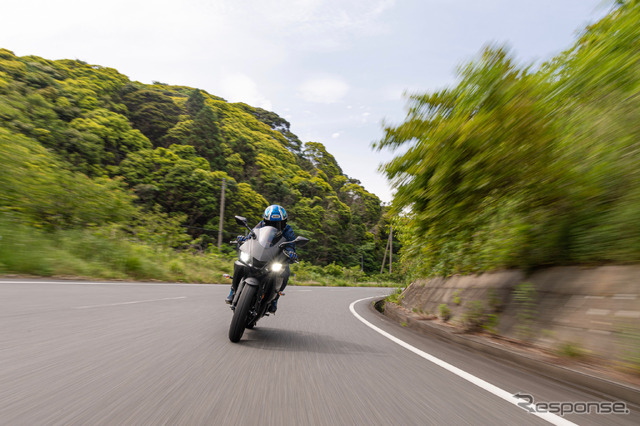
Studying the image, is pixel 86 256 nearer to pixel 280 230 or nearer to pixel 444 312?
pixel 280 230

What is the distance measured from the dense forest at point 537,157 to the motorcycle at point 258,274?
9.22 feet

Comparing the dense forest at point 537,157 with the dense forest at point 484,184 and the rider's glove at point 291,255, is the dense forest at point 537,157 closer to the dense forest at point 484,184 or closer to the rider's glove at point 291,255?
the dense forest at point 484,184

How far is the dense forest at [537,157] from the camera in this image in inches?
177

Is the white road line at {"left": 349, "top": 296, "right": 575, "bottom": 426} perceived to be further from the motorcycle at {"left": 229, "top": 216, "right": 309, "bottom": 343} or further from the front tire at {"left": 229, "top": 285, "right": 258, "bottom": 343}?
the front tire at {"left": 229, "top": 285, "right": 258, "bottom": 343}

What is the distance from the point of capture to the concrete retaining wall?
12.5ft

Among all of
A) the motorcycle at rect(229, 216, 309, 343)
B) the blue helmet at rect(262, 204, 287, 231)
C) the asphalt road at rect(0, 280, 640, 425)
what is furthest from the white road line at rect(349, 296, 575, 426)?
the blue helmet at rect(262, 204, 287, 231)

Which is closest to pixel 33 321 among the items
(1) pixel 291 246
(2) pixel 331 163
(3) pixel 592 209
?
(1) pixel 291 246

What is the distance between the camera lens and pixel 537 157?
18.0 ft

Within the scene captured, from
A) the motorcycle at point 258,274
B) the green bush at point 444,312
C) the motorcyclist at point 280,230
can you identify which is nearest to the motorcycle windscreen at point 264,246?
the motorcycle at point 258,274

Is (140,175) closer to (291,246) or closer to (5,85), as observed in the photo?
(5,85)

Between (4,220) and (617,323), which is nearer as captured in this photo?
(617,323)

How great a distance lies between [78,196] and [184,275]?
6.87 meters

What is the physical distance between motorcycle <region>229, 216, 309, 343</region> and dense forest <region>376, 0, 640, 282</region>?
9.22ft

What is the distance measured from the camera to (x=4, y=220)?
1188cm
